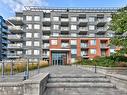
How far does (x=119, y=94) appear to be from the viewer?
12.0 m

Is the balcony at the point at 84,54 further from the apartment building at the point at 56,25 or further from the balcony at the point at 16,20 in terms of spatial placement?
the balcony at the point at 16,20

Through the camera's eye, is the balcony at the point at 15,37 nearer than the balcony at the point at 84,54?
No

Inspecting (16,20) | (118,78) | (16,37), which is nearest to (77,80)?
(118,78)

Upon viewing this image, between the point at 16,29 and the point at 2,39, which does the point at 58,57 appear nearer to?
the point at 16,29

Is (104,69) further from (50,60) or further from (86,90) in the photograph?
(50,60)

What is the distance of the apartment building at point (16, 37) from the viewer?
259 feet

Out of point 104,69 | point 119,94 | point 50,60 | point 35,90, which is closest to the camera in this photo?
point 35,90

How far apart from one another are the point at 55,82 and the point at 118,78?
3.95 meters

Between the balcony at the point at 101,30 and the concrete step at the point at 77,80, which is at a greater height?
the balcony at the point at 101,30

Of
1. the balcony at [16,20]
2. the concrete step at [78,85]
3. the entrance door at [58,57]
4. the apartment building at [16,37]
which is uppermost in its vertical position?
the balcony at [16,20]

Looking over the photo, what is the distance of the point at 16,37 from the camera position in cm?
7969

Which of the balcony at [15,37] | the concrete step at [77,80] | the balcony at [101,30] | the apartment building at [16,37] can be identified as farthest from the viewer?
the balcony at [15,37]

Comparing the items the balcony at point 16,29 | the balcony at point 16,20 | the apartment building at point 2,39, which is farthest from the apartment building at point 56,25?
the apartment building at point 2,39

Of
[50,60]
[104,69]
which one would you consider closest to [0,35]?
[50,60]
